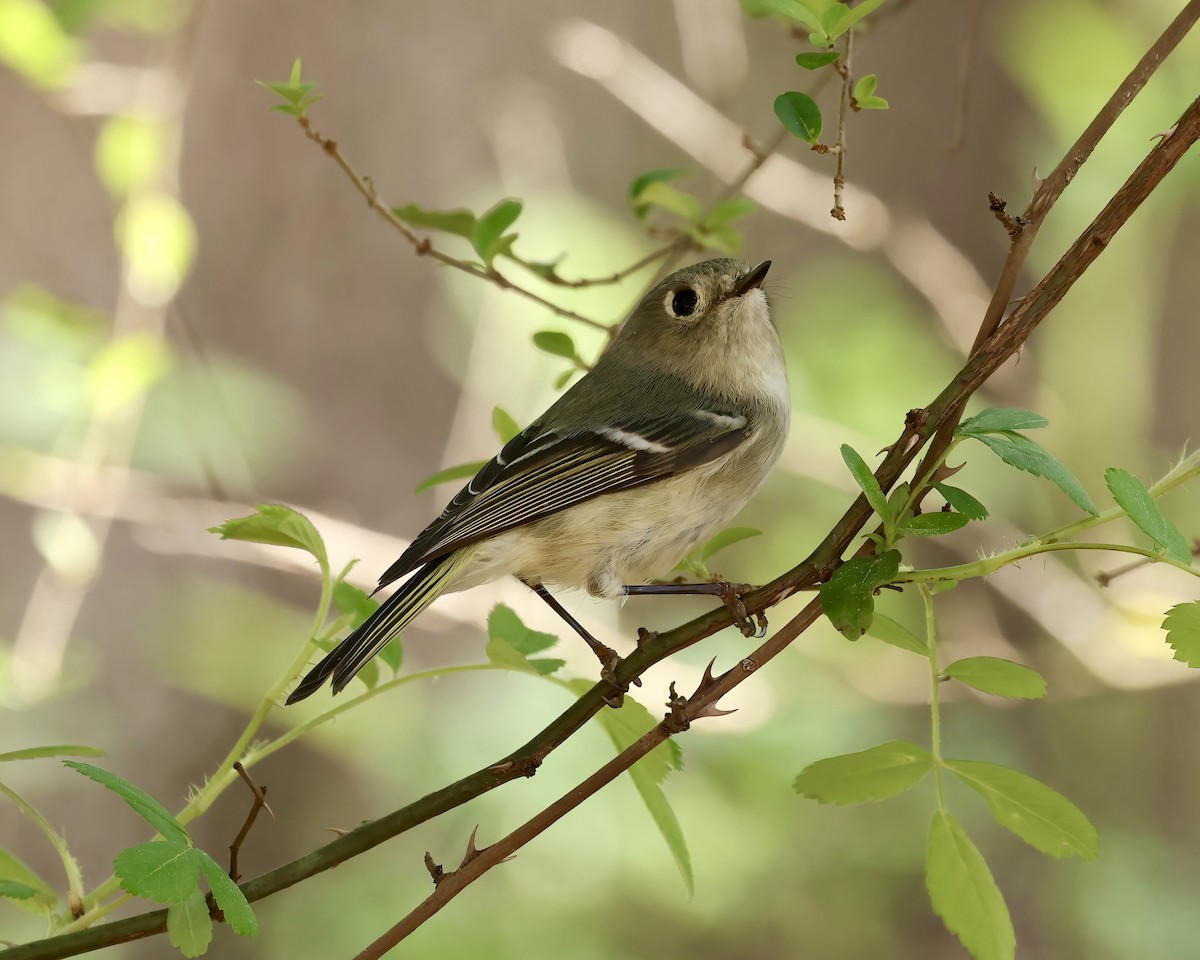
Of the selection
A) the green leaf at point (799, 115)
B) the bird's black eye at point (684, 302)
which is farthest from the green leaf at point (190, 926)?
the bird's black eye at point (684, 302)

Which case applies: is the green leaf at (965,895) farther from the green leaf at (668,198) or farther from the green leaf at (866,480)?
the green leaf at (668,198)

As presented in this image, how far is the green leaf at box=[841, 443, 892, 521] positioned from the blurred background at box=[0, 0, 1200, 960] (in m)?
0.76

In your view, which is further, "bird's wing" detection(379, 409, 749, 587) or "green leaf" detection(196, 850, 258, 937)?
"bird's wing" detection(379, 409, 749, 587)

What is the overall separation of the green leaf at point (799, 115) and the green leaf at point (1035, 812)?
0.35 m

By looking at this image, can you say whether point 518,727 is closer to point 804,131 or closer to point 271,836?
point 271,836

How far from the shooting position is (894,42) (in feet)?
8.50

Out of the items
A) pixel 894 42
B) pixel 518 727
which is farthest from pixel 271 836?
pixel 894 42

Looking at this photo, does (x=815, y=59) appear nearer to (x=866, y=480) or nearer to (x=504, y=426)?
(x=866, y=480)

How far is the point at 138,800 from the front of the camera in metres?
0.52

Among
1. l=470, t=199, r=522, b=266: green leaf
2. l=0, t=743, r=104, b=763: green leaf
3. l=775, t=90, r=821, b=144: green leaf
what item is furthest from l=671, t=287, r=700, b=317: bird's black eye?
l=0, t=743, r=104, b=763: green leaf

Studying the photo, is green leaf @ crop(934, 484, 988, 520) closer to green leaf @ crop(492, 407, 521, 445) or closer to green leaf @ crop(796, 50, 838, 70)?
green leaf @ crop(796, 50, 838, 70)

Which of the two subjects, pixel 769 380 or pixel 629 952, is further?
pixel 629 952

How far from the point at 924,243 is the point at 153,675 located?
5.81 feet

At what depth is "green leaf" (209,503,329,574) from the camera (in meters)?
0.67
